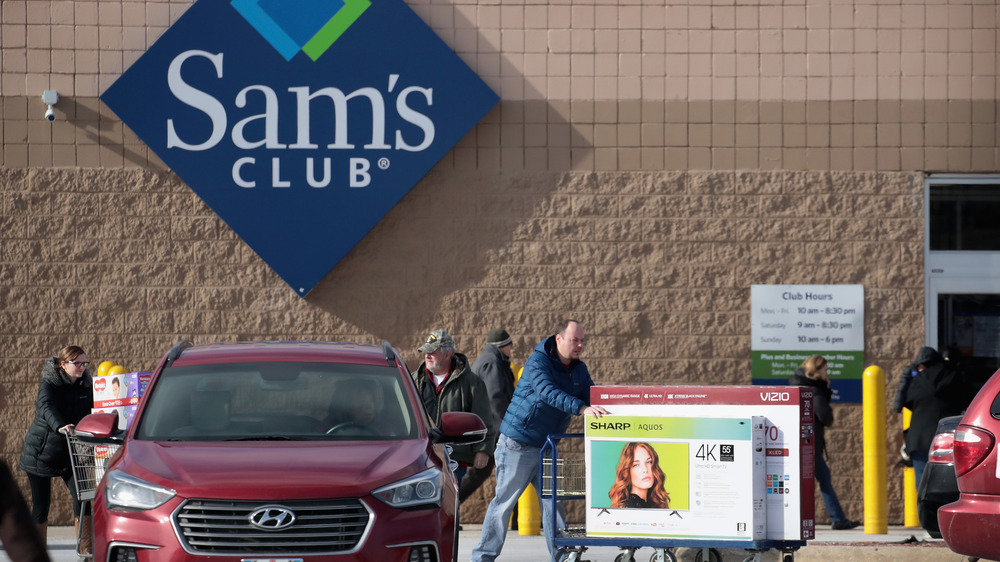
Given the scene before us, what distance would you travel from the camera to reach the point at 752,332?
12.0 meters

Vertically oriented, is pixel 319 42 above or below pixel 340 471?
above

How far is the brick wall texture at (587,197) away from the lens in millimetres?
11859

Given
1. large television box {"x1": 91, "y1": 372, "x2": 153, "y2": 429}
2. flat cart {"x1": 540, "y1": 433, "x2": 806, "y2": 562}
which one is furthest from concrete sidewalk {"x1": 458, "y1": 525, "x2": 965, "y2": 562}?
large television box {"x1": 91, "y1": 372, "x2": 153, "y2": 429}

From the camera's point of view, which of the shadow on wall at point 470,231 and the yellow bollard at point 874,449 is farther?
the shadow on wall at point 470,231

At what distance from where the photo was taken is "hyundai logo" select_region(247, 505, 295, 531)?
577 centimetres

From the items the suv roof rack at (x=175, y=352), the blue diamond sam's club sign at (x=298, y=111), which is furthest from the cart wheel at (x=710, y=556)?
the blue diamond sam's club sign at (x=298, y=111)

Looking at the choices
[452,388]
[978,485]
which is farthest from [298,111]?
[978,485]

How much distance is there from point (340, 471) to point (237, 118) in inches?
258

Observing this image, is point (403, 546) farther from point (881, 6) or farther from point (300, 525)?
point (881, 6)

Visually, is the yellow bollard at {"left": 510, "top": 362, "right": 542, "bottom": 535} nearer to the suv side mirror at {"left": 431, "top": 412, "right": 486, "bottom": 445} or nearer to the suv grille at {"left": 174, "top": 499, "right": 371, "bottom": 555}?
the suv side mirror at {"left": 431, "top": 412, "right": 486, "bottom": 445}

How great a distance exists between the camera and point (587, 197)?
12.0 metres

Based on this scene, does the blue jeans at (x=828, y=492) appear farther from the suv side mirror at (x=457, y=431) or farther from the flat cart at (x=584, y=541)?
the suv side mirror at (x=457, y=431)

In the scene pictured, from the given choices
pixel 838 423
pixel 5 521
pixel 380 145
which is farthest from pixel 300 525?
pixel 838 423

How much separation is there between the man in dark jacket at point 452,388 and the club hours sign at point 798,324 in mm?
3603
